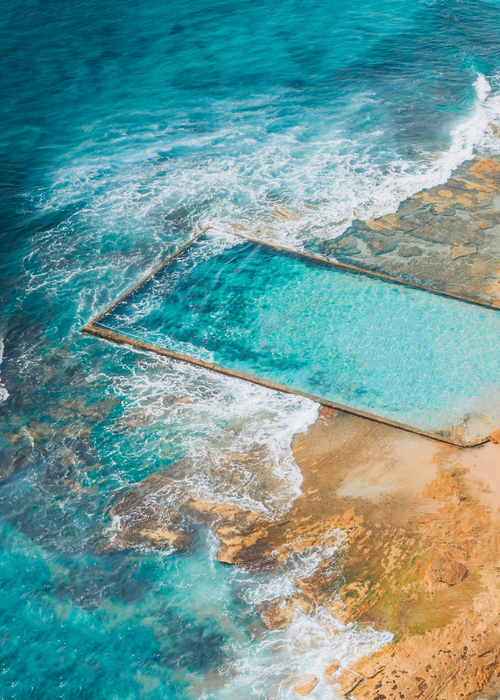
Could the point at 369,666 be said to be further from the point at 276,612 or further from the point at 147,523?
the point at 147,523

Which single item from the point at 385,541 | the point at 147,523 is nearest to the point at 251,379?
the point at 147,523

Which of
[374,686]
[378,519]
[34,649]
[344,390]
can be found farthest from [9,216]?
[374,686]

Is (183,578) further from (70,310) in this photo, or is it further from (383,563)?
(70,310)


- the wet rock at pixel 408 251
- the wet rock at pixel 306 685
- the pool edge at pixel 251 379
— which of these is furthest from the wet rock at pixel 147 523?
the wet rock at pixel 408 251

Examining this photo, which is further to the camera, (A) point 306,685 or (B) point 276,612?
(B) point 276,612

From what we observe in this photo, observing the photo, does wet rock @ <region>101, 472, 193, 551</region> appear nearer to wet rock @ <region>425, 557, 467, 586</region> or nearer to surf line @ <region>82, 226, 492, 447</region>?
surf line @ <region>82, 226, 492, 447</region>

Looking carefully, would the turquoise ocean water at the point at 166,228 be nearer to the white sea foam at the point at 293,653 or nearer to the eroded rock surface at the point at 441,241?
the white sea foam at the point at 293,653
